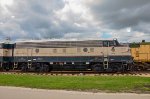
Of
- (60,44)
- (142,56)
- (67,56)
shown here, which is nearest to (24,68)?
(60,44)

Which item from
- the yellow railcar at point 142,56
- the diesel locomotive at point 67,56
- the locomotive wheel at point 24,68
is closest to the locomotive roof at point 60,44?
the diesel locomotive at point 67,56

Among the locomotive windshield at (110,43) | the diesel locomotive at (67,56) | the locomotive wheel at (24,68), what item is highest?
the locomotive windshield at (110,43)

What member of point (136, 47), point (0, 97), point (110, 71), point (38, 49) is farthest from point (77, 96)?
point (136, 47)

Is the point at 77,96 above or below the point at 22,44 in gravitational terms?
below

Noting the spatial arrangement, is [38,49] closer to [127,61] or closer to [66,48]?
[66,48]

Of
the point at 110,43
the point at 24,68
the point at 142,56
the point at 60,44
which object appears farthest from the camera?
the point at 142,56

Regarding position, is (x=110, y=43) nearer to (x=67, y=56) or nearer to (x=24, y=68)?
(x=67, y=56)

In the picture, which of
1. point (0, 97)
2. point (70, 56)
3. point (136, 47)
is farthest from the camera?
point (136, 47)

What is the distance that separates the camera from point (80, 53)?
30.8 metres

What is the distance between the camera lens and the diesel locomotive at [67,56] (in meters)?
29.7

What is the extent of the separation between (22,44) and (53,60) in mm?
4108

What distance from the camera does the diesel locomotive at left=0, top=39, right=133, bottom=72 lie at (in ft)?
97.4

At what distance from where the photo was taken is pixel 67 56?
103ft

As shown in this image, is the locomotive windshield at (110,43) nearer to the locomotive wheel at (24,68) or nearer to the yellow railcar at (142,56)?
the yellow railcar at (142,56)
